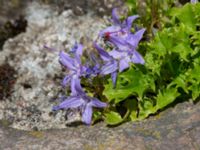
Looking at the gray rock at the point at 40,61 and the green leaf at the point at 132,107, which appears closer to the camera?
the green leaf at the point at 132,107

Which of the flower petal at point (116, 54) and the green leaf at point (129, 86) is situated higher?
the flower petal at point (116, 54)

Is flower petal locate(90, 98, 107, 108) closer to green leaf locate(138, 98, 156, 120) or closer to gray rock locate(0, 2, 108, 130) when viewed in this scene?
green leaf locate(138, 98, 156, 120)

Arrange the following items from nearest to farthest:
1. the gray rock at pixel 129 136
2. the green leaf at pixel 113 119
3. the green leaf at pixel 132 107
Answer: the gray rock at pixel 129 136 → the green leaf at pixel 113 119 → the green leaf at pixel 132 107

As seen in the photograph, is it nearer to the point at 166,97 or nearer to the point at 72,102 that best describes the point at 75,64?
the point at 72,102

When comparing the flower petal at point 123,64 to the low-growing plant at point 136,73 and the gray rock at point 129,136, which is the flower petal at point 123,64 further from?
the gray rock at point 129,136

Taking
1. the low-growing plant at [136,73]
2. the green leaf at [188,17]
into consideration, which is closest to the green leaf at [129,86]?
the low-growing plant at [136,73]

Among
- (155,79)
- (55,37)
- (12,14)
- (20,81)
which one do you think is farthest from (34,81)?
(155,79)
